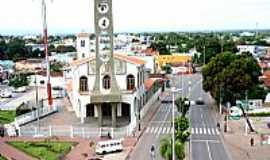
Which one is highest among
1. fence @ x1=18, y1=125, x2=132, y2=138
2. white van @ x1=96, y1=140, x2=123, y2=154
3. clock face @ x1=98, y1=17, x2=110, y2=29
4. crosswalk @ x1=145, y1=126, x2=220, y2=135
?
clock face @ x1=98, y1=17, x2=110, y2=29

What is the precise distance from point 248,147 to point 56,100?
38404 millimetres

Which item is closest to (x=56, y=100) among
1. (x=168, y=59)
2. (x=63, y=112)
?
(x=63, y=112)

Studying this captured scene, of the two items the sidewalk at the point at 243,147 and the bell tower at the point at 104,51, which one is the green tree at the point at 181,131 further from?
the bell tower at the point at 104,51

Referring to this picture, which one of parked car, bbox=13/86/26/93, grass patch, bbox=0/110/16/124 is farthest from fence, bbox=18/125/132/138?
parked car, bbox=13/86/26/93

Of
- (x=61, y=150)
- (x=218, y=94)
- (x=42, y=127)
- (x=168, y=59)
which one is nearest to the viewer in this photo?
(x=61, y=150)

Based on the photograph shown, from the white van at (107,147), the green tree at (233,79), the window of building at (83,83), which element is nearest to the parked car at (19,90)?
the window of building at (83,83)

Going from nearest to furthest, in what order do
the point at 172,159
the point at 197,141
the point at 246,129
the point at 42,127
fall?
the point at 172,159 → the point at 197,141 → the point at 246,129 → the point at 42,127

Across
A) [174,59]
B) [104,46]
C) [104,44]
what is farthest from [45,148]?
[174,59]

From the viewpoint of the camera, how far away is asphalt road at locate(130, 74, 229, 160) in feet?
128

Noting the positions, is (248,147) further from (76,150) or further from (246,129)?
(76,150)

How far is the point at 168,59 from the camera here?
133000 millimetres

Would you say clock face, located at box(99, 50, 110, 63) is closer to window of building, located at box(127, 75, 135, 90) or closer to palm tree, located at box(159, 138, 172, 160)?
window of building, located at box(127, 75, 135, 90)

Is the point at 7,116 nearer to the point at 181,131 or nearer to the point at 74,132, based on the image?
the point at 74,132

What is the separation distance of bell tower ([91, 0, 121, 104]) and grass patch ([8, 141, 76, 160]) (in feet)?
28.3
